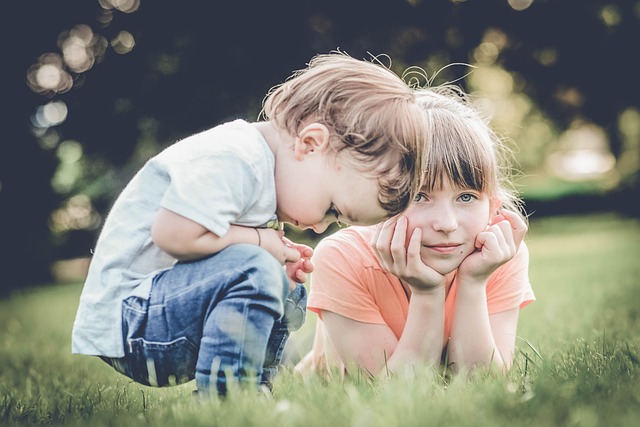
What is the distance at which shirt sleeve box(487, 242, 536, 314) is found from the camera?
305 cm

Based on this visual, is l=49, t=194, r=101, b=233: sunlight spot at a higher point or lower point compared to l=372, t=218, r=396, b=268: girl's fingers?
lower

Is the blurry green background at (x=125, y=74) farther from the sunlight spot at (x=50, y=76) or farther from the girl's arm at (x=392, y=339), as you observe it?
the girl's arm at (x=392, y=339)

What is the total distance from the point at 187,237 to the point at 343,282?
0.97 meters

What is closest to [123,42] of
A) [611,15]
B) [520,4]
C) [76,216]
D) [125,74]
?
[125,74]

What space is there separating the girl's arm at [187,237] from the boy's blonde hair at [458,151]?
79cm

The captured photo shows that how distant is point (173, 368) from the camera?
2375 millimetres

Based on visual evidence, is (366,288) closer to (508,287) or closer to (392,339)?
(392,339)

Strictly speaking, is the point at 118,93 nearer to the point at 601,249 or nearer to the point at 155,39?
the point at 155,39

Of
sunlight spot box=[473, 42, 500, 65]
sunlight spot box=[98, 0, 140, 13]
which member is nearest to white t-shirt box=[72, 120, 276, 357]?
sunlight spot box=[98, 0, 140, 13]

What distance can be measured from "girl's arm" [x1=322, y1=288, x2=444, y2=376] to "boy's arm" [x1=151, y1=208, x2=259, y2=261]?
0.77 metres

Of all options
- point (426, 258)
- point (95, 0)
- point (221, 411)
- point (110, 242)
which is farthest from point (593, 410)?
point (95, 0)

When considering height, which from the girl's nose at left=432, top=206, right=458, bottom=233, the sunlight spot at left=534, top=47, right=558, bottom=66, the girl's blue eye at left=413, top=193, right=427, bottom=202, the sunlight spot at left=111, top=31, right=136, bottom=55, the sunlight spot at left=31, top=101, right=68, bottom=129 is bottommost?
the sunlight spot at left=31, top=101, right=68, bottom=129

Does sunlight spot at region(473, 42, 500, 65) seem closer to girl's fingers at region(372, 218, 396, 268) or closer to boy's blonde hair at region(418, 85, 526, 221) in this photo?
boy's blonde hair at region(418, 85, 526, 221)

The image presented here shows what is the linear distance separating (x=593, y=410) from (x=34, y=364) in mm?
3224
